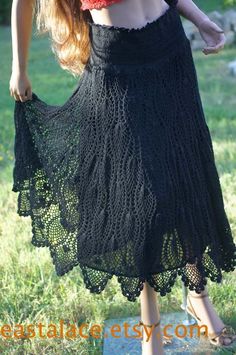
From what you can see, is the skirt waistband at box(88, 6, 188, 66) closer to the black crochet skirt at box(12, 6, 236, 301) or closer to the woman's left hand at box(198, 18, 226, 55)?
the black crochet skirt at box(12, 6, 236, 301)

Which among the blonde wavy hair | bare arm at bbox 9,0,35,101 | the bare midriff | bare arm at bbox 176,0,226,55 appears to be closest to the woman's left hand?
bare arm at bbox 176,0,226,55

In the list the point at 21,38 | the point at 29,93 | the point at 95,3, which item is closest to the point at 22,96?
the point at 29,93

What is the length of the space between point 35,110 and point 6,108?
12.6 feet

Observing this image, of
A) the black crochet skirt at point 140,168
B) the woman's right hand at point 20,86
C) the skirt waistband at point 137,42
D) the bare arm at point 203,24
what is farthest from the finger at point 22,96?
the bare arm at point 203,24

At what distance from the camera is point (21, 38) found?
2.42 metres

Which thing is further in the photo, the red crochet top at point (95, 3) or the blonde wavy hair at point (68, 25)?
the blonde wavy hair at point (68, 25)

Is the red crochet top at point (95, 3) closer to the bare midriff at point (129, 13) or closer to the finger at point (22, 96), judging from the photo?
the bare midriff at point (129, 13)

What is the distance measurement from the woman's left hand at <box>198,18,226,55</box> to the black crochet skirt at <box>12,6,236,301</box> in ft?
0.53

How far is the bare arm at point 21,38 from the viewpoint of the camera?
2.40 meters

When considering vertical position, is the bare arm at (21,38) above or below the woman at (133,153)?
above

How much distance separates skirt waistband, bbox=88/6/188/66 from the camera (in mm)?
2264

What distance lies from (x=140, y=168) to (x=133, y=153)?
0.05 m

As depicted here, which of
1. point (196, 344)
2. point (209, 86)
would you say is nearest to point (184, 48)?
point (196, 344)

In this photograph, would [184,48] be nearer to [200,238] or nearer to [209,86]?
[200,238]
